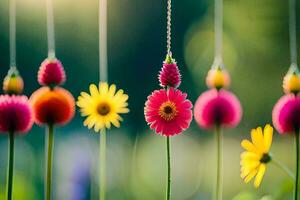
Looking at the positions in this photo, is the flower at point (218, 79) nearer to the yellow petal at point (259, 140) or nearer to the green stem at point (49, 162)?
the yellow petal at point (259, 140)

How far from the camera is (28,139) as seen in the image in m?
1.95

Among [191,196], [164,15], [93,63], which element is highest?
[164,15]

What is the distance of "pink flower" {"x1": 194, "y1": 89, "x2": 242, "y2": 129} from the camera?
2.86 ft

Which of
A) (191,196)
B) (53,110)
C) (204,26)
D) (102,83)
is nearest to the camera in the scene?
(53,110)

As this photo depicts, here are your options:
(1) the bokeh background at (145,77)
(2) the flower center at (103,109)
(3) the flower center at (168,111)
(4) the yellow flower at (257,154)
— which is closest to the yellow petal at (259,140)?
(4) the yellow flower at (257,154)

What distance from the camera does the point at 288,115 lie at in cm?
85

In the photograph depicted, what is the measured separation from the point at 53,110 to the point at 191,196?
760 mm

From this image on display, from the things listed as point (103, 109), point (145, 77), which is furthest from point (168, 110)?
point (145, 77)

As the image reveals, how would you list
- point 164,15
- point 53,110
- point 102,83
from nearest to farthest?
point 53,110, point 102,83, point 164,15

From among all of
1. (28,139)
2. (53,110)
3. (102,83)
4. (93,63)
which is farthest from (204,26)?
(53,110)

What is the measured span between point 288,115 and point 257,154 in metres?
0.07

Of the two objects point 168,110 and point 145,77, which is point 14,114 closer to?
point 168,110

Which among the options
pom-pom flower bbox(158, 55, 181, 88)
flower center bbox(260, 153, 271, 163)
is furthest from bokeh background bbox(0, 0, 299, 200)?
pom-pom flower bbox(158, 55, 181, 88)

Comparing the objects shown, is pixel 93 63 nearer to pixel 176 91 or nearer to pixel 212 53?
pixel 212 53
